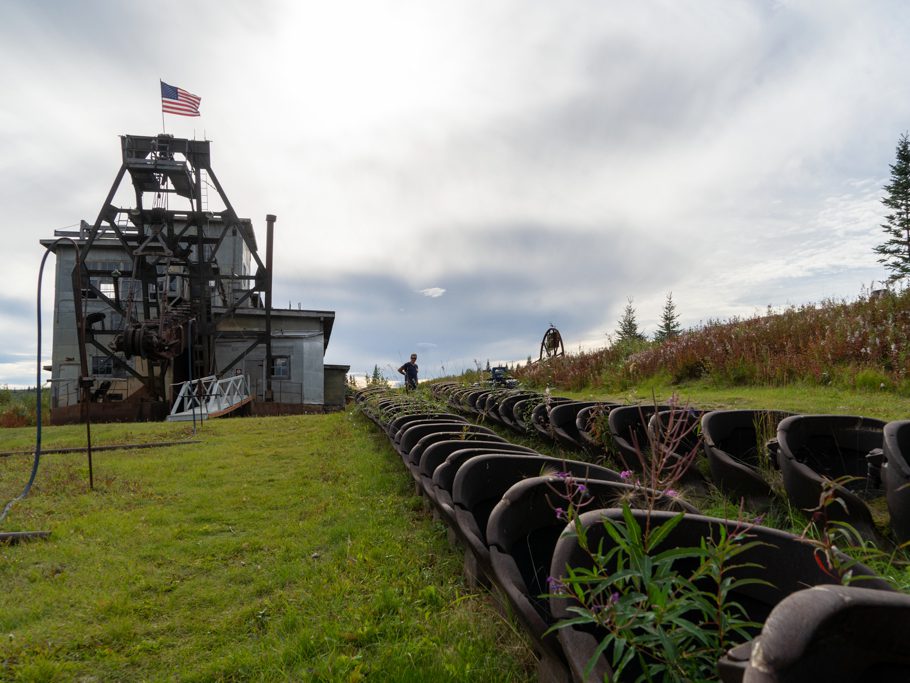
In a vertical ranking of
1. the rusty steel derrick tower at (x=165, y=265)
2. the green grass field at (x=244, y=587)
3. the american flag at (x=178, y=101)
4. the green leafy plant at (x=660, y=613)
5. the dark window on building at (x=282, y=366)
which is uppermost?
the american flag at (x=178, y=101)

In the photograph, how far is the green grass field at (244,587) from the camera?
7.82 feet

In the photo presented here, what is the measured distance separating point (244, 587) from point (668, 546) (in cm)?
268

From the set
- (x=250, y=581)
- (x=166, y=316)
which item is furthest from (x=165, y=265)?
(x=250, y=581)

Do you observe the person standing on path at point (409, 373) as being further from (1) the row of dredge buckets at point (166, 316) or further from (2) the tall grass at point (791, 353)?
(1) the row of dredge buckets at point (166, 316)

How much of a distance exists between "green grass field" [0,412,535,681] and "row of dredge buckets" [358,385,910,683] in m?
0.32

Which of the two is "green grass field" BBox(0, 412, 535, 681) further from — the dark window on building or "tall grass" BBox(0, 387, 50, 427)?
the dark window on building

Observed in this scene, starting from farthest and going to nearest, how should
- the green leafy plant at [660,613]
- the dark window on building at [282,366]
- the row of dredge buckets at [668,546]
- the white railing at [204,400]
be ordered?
the dark window on building at [282,366] < the white railing at [204,400] < the green leafy plant at [660,613] < the row of dredge buckets at [668,546]

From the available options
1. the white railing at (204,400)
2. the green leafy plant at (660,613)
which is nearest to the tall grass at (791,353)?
the green leafy plant at (660,613)

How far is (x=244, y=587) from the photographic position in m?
3.30

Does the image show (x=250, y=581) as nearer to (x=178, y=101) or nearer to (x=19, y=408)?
(x=178, y=101)

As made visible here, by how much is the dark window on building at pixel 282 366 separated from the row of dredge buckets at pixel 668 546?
22.2 meters

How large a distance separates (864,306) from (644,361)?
12.8 ft

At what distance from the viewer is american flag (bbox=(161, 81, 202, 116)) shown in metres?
21.1

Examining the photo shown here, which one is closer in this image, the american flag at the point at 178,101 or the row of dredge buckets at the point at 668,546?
the row of dredge buckets at the point at 668,546
